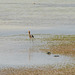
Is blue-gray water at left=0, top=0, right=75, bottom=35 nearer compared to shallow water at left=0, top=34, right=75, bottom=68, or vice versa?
shallow water at left=0, top=34, right=75, bottom=68

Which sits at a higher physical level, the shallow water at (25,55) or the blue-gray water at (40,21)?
the blue-gray water at (40,21)

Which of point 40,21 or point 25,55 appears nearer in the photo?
point 25,55

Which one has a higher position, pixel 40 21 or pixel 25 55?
pixel 40 21

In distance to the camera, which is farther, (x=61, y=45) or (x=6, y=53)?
(x=61, y=45)

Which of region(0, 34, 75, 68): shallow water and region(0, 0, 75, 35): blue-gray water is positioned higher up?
region(0, 0, 75, 35): blue-gray water

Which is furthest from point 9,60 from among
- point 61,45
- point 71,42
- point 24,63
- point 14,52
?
point 71,42

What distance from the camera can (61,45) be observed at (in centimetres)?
2589

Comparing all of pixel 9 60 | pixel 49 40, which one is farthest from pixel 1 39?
pixel 9 60

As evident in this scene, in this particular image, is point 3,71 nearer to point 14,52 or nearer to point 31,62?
point 31,62

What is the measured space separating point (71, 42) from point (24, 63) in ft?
28.2

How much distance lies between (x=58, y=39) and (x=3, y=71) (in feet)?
40.7

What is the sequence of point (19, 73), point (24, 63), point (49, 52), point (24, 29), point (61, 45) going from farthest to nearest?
point (24, 29) → point (61, 45) → point (49, 52) → point (24, 63) → point (19, 73)

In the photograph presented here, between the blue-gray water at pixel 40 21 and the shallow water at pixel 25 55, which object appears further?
the blue-gray water at pixel 40 21

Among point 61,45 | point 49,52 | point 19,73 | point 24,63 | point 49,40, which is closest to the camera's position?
point 19,73
